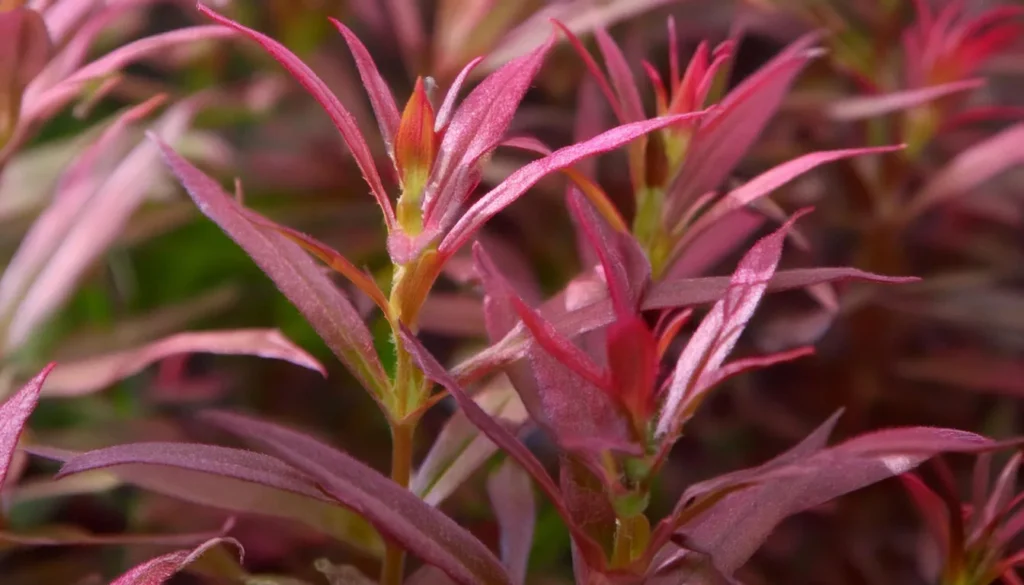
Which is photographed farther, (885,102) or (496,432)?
(885,102)

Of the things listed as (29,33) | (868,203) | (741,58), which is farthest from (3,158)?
(741,58)

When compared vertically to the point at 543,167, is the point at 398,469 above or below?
below

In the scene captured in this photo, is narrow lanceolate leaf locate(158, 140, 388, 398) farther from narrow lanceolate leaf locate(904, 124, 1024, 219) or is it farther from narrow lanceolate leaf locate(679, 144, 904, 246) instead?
narrow lanceolate leaf locate(904, 124, 1024, 219)

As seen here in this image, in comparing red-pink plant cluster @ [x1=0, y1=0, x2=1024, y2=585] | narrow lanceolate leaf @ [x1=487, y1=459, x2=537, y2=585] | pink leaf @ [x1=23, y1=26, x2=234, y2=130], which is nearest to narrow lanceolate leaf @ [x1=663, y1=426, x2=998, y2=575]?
red-pink plant cluster @ [x1=0, y1=0, x2=1024, y2=585]

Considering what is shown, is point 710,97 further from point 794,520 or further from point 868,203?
point 794,520

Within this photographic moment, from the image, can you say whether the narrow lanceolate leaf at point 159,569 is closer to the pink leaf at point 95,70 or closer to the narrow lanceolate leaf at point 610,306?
the narrow lanceolate leaf at point 610,306

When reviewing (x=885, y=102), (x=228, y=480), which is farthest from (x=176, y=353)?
(x=885, y=102)

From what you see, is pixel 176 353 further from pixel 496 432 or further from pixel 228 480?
pixel 496 432
